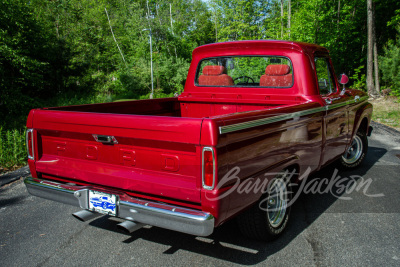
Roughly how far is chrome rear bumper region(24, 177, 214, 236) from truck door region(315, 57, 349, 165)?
218 centimetres

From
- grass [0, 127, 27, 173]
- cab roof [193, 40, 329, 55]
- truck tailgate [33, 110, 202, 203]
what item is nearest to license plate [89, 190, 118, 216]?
truck tailgate [33, 110, 202, 203]

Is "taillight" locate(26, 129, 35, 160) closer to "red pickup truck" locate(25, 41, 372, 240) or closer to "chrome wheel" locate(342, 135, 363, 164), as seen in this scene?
"red pickup truck" locate(25, 41, 372, 240)

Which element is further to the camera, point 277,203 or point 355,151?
point 355,151

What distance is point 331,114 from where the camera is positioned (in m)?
4.02

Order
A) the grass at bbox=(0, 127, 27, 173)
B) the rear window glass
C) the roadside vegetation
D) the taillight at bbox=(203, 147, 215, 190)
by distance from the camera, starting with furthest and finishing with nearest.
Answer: the roadside vegetation, the grass at bbox=(0, 127, 27, 173), the rear window glass, the taillight at bbox=(203, 147, 215, 190)

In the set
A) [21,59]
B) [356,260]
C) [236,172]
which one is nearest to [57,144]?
[236,172]

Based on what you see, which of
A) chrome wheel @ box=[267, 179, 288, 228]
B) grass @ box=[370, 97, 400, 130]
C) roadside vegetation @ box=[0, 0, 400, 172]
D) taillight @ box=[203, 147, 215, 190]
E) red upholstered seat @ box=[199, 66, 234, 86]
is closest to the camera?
taillight @ box=[203, 147, 215, 190]

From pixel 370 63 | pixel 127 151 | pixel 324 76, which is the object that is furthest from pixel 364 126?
pixel 370 63

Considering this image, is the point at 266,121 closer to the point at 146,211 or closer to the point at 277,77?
the point at 146,211

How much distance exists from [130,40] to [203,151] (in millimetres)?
40044

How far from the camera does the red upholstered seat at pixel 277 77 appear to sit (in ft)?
13.1

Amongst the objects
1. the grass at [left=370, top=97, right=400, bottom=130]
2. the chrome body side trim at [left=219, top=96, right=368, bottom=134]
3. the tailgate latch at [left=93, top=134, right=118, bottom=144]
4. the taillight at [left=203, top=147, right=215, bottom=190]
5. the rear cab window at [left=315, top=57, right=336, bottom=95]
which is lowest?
the grass at [left=370, top=97, right=400, bottom=130]

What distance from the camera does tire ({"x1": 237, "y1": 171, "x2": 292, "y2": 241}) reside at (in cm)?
297

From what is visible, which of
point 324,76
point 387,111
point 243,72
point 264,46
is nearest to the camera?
point 264,46
